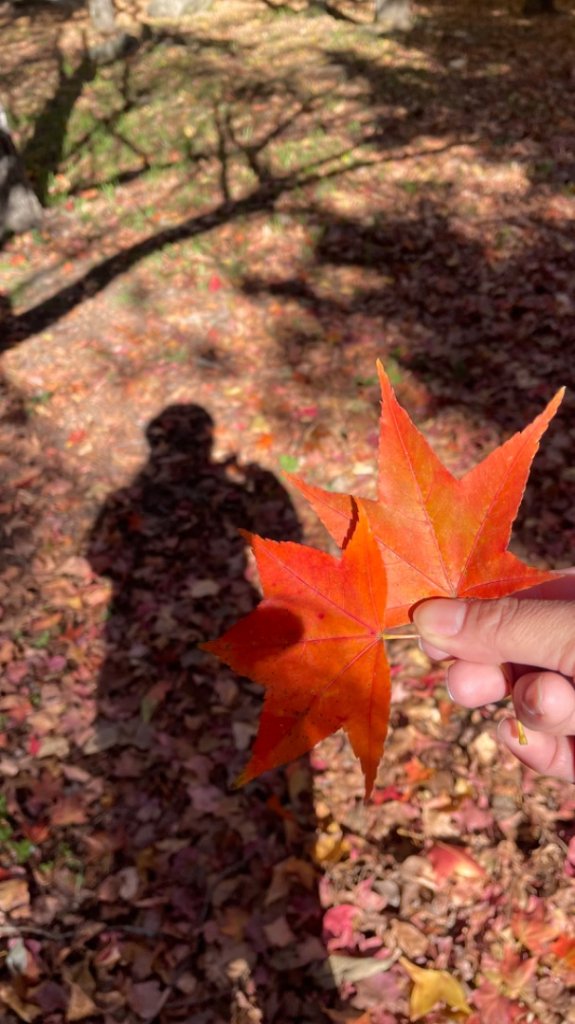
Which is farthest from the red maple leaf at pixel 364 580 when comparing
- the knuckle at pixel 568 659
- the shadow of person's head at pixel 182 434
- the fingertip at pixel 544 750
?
the shadow of person's head at pixel 182 434

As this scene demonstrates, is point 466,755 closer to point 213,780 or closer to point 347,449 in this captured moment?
point 213,780

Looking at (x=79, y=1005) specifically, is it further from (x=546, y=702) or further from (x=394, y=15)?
(x=394, y=15)

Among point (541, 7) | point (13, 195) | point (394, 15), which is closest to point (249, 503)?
point (13, 195)

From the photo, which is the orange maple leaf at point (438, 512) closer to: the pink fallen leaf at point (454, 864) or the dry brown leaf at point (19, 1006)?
the pink fallen leaf at point (454, 864)

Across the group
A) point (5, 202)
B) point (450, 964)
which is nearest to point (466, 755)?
point (450, 964)

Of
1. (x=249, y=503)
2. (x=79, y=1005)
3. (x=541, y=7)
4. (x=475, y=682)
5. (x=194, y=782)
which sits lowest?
(x=79, y=1005)

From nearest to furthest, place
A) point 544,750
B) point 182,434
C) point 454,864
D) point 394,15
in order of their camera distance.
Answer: point 544,750
point 454,864
point 182,434
point 394,15
